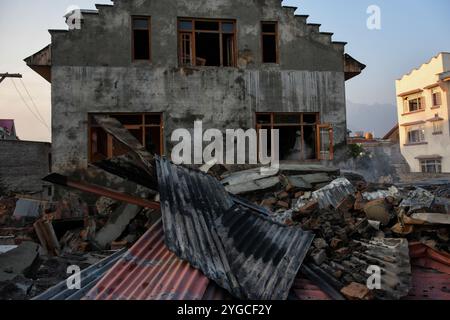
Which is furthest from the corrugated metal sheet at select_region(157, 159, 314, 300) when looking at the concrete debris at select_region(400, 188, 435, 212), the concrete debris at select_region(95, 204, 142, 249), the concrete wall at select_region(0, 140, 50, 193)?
the concrete wall at select_region(0, 140, 50, 193)

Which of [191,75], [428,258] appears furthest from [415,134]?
[428,258]

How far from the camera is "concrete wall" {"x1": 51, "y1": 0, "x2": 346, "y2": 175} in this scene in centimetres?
1166

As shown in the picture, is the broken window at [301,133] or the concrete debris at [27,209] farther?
the broken window at [301,133]

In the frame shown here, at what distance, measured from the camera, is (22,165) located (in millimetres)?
19125

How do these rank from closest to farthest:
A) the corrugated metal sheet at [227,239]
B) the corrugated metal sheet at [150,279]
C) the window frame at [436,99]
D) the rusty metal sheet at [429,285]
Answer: the corrugated metal sheet at [150,279] < the corrugated metal sheet at [227,239] < the rusty metal sheet at [429,285] < the window frame at [436,99]

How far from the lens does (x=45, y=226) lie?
7.87 metres

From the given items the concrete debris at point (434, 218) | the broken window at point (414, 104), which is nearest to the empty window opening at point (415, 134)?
the broken window at point (414, 104)

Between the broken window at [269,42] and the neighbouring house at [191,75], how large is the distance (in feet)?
0.12

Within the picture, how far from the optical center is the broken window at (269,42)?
1297 centimetres

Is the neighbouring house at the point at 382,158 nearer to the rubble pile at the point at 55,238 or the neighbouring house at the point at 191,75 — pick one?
the neighbouring house at the point at 191,75

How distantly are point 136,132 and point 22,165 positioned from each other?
10.5 metres

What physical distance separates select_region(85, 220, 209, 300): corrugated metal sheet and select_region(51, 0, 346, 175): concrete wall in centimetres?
862

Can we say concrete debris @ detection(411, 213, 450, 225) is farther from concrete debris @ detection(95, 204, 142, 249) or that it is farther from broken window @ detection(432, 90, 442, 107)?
broken window @ detection(432, 90, 442, 107)
